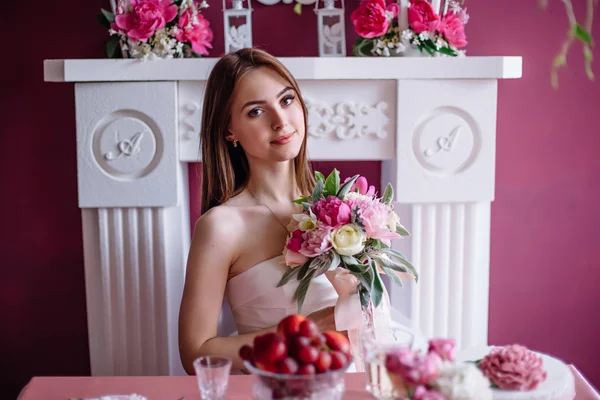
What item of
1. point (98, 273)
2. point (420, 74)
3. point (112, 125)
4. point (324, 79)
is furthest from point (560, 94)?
point (98, 273)

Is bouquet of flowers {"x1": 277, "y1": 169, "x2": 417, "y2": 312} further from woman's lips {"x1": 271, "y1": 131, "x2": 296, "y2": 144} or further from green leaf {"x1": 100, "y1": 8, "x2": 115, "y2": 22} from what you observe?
green leaf {"x1": 100, "y1": 8, "x2": 115, "y2": 22}

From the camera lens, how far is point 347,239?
151 cm

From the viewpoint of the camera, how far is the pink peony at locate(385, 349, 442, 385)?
95 centimetres

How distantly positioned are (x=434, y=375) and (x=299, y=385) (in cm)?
20

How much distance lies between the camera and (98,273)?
2312 millimetres

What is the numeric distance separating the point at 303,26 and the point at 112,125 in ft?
2.60

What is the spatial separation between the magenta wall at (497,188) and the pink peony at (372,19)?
0.91 ft

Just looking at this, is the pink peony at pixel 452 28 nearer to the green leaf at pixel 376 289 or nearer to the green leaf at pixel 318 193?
the green leaf at pixel 318 193

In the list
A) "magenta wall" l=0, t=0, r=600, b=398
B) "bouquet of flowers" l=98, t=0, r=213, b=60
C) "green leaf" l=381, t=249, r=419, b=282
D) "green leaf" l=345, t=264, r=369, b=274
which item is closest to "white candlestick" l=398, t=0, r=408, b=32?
"magenta wall" l=0, t=0, r=600, b=398

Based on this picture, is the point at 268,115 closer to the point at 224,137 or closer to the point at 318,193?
the point at 224,137

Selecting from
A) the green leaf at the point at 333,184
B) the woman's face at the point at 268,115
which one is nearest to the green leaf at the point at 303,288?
the green leaf at the point at 333,184

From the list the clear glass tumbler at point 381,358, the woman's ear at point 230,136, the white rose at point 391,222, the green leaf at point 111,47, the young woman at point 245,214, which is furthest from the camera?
the green leaf at point 111,47

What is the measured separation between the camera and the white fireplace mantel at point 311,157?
7.10 ft

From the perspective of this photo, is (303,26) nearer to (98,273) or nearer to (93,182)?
(93,182)
